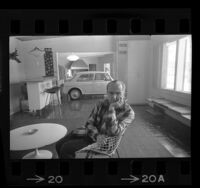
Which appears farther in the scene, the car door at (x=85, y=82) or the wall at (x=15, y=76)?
the car door at (x=85, y=82)

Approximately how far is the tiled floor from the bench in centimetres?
6

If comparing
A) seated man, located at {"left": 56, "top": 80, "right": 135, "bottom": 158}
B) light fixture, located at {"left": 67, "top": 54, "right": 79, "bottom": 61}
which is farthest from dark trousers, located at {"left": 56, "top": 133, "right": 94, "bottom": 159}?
light fixture, located at {"left": 67, "top": 54, "right": 79, "bottom": 61}

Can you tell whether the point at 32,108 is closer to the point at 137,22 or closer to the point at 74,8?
the point at 74,8

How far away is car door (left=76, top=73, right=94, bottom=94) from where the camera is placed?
3.38ft

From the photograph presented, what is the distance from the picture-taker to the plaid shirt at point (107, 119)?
0.97m

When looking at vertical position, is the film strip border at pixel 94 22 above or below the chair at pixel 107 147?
above

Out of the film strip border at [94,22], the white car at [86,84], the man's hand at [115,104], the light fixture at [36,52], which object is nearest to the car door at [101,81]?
the white car at [86,84]

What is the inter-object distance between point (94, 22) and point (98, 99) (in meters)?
0.50

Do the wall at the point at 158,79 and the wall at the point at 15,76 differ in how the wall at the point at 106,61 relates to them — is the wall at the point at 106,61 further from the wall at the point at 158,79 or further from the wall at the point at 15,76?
the wall at the point at 15,76

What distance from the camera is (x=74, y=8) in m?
0.86

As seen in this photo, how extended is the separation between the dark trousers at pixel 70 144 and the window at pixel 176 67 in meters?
0.69

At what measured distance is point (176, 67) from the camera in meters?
1.05

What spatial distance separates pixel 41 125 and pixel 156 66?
2.97 ft

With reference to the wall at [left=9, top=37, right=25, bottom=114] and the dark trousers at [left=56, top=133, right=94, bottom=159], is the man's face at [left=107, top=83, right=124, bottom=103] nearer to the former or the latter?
the dark trousers at [left=56, top=133, right=94, bottom=159]
